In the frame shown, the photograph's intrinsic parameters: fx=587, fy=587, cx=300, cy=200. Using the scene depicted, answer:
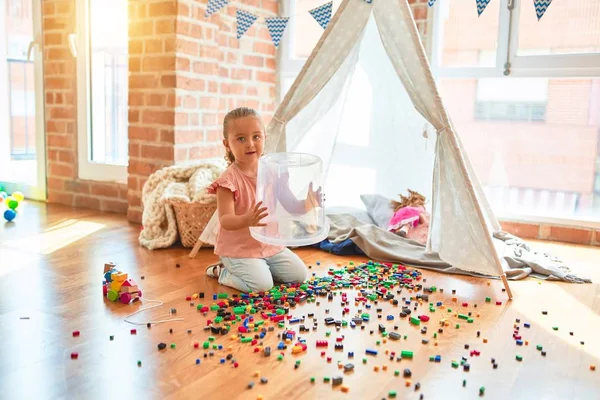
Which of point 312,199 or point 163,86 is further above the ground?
point 163,86

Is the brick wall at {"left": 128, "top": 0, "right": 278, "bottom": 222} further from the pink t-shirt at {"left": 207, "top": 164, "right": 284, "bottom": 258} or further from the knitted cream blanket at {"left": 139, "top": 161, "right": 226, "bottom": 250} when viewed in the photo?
the pink t-shirt at {"left": 207, "top": 164, "right": 284, "bottom": 258}

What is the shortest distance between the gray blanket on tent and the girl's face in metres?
0.87

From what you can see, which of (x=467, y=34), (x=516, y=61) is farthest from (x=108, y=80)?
(x=516, y=61)

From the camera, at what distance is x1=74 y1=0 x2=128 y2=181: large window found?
3.84 m

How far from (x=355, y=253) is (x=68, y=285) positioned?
4.57 ft

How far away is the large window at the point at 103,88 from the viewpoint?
3.84 meters

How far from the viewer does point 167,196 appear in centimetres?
309

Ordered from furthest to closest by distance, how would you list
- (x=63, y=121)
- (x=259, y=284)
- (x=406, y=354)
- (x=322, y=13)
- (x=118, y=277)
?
(x=63, y=121) → (x=322, y=13) → (x=259, y=284) → (x=118, y=277) → (x=406, y=354)

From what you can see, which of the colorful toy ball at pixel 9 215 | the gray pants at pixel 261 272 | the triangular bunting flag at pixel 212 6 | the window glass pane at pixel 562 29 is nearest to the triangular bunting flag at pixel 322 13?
the triangular bunting flag at pixel 212 6

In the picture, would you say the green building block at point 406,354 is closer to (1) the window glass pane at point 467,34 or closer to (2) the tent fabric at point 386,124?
(2) the tent fabric at point 386,124

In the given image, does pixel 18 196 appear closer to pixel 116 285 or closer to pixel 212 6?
pixel 212 6

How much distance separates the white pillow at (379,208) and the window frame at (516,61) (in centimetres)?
93

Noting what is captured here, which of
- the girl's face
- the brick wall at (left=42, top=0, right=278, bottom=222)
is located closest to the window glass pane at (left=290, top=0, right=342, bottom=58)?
the brick wall at (left=42, top=0, right=278, bottom=222)

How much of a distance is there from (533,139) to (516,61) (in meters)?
0.47
